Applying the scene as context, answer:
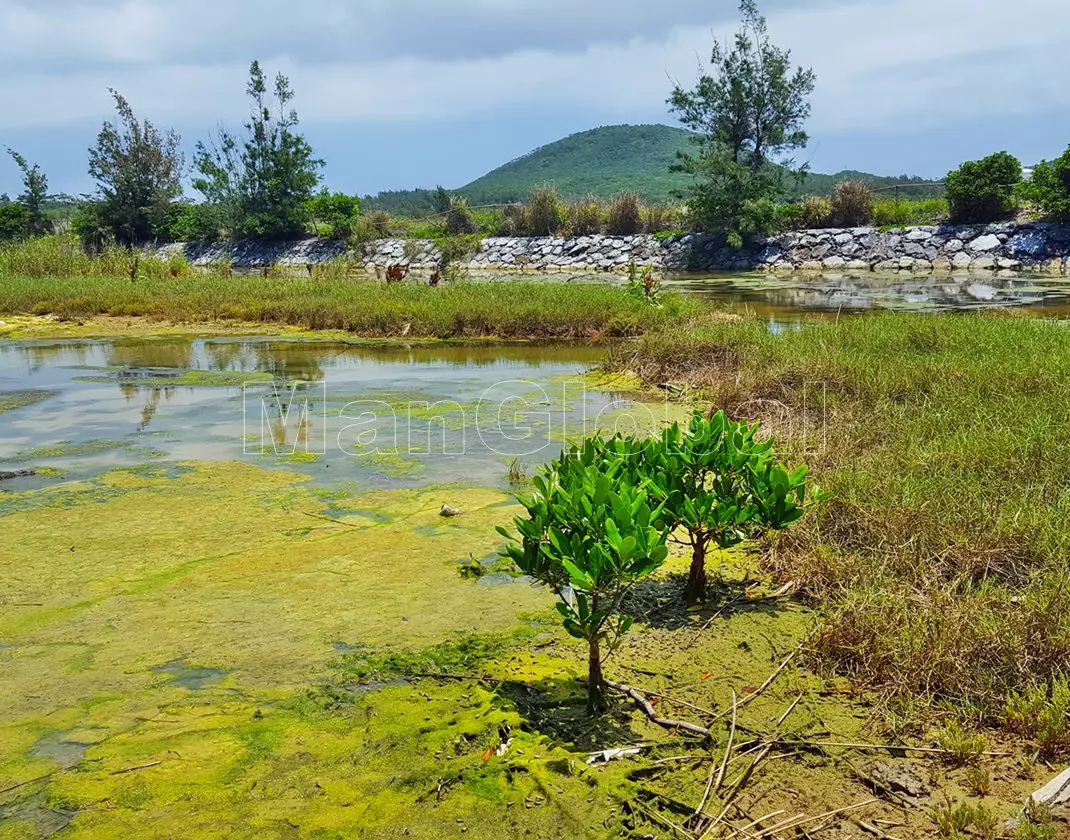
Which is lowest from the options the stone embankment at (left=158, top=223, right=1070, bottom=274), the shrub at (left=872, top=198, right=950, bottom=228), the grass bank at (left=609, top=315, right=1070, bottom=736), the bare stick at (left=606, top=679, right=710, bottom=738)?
the bare stick at (left=606, top=679, right=710, bottom=738)

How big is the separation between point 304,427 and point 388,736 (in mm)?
4739

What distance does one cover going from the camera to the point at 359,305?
13805mm

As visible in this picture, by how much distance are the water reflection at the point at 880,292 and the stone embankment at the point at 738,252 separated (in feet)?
7.85

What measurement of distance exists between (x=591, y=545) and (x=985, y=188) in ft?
90.0

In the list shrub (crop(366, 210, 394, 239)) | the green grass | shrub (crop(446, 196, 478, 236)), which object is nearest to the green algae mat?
the green grass

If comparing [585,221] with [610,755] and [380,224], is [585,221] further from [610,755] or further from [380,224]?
[610,755]

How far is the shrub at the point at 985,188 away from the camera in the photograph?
24953 millimetres

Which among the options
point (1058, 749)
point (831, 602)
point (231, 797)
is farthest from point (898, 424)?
point (231, 797)

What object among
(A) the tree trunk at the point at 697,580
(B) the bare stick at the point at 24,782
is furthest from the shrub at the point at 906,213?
(B) the bare stick at the point at 24,782

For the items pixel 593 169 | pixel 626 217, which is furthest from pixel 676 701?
pixel 593 169

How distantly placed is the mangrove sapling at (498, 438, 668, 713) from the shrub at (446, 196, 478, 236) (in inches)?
1444

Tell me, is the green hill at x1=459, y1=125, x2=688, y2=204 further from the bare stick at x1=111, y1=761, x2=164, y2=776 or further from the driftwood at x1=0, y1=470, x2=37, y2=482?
the bare stick at x1=111, y1=761, x2=164, y2=776

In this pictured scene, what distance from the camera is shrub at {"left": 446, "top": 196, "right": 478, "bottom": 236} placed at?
3838 cm

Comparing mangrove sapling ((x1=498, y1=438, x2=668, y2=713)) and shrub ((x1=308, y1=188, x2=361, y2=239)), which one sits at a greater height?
shrub ((x1=308, y1=188, x2=361, y2=239))
